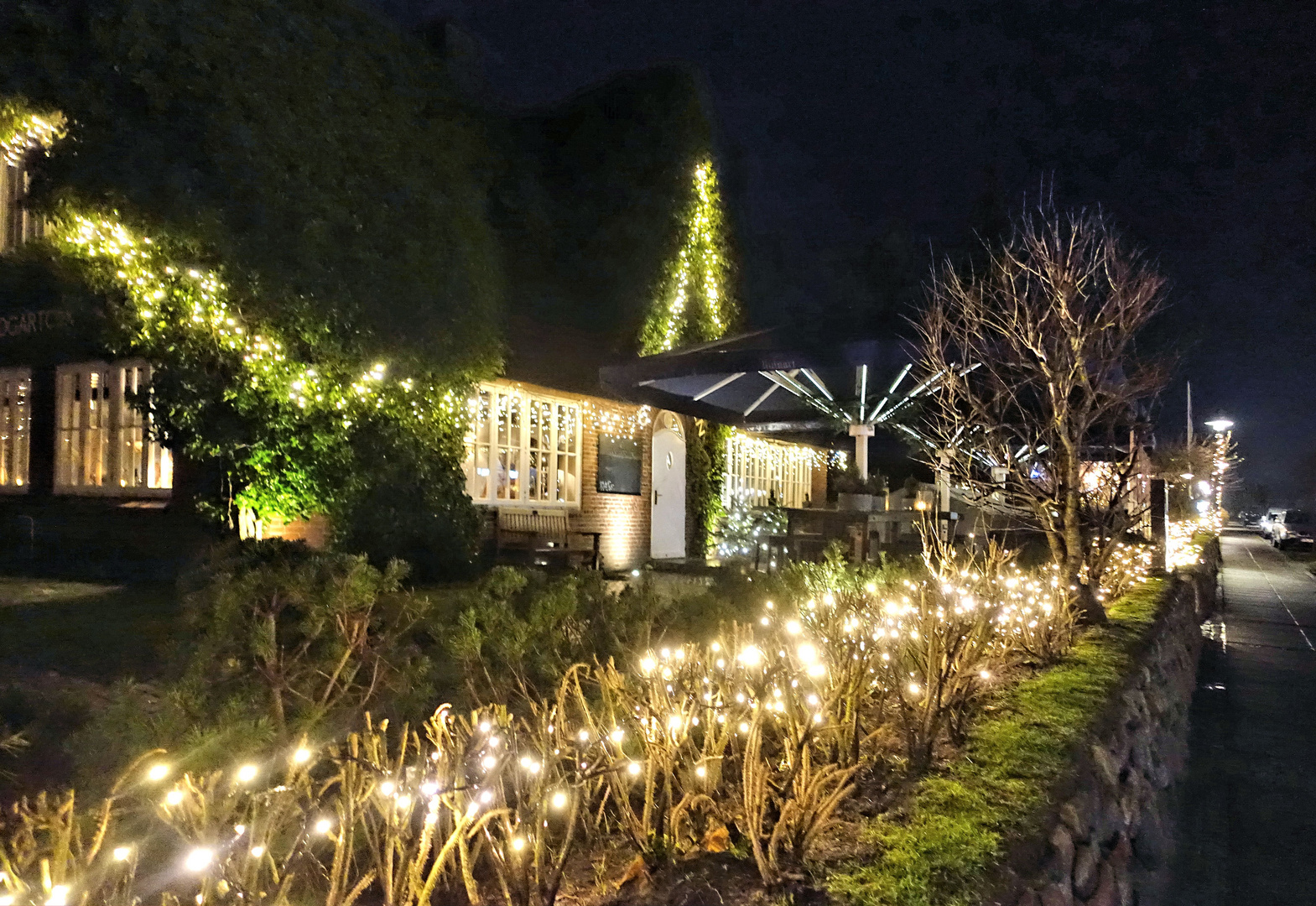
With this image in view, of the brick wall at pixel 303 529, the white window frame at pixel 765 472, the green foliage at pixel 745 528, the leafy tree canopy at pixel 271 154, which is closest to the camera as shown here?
the leafy tree canopy at pixel 271 154

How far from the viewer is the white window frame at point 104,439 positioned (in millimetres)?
9602

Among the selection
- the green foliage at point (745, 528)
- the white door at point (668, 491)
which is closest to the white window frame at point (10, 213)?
the white door at point (668, 491)

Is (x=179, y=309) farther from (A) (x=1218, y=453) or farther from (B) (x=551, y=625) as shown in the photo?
(A) (x=1218, y=453)

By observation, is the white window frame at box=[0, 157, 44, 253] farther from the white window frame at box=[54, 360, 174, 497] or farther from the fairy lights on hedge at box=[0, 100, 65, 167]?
the fairy lights on hedge at box=[0, 100, 65, 167]

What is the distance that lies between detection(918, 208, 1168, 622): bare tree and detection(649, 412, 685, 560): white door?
5646 millimetres

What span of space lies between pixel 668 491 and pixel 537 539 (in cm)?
388

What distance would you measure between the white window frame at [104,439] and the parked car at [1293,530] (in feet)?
126

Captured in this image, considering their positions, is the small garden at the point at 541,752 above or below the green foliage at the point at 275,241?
below

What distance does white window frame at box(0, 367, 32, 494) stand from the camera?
1069 centimetres

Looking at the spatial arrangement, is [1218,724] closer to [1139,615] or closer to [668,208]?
[1139,615]

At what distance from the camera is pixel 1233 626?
14.4 metres

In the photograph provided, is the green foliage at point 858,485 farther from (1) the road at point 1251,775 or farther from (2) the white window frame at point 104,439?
(2) the white window frame at point 104,439

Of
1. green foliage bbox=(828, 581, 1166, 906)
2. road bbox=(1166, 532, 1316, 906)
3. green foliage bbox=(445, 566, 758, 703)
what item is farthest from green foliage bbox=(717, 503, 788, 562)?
green foliage bbox=(828, 581, 1166, 906)

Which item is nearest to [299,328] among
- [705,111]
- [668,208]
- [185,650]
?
[185,650]
